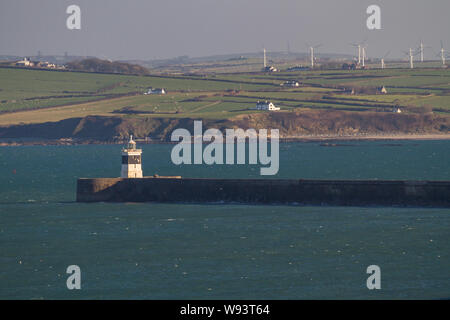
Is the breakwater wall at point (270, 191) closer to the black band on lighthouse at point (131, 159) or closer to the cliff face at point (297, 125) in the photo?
the black band on lighthouse at point (131, 159)

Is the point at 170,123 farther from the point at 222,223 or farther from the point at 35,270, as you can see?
A: the point at 35,270

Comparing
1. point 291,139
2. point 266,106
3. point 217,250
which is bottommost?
point 291,139

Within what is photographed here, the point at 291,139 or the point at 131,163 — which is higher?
the point at 131,163

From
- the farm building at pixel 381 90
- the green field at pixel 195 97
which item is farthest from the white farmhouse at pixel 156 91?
the farm building at pixel 381 90

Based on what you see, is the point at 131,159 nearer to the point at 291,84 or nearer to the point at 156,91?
the point at 156,91

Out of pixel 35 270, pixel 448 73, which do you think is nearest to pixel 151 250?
pixel 35 270

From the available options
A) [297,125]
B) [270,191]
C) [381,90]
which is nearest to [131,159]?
[270,191]

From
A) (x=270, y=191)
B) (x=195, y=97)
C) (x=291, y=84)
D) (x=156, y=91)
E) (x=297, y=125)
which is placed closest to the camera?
→ (x=270, y=191)
